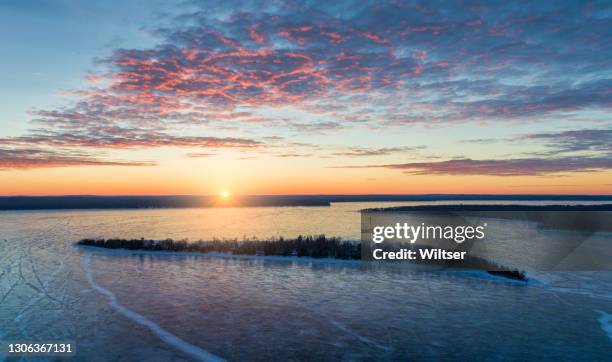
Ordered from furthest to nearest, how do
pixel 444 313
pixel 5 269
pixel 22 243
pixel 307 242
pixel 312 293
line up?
pixel 22 243 → pixel 307 242 → pixel 5 269 → pixel 312 293 → pixel 444 313

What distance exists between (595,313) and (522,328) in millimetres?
3673

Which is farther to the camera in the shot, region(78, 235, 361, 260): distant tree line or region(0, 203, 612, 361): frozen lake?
region(78, 235, 361, 260): distant tree line

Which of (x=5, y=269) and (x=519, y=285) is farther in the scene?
(x=5, y=269)

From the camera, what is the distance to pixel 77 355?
413 inches

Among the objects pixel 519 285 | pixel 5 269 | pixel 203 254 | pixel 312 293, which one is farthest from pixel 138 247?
pixel 519 285

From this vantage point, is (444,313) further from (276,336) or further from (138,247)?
(138,247)

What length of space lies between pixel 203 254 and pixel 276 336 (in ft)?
60.4

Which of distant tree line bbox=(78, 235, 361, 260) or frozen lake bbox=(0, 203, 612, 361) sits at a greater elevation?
distant tree line bbox=(78, 235, 361, 260)

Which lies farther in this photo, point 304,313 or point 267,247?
point 267,247

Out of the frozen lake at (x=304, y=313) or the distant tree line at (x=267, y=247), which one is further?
the distant tree line at (x=267, y=247)

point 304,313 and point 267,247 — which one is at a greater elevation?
point 267,247

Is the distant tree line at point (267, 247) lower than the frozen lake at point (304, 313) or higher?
higher

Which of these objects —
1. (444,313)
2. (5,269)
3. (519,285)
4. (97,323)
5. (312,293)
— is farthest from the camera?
(5,269)

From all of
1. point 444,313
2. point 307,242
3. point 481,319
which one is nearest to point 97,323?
point 444,313
